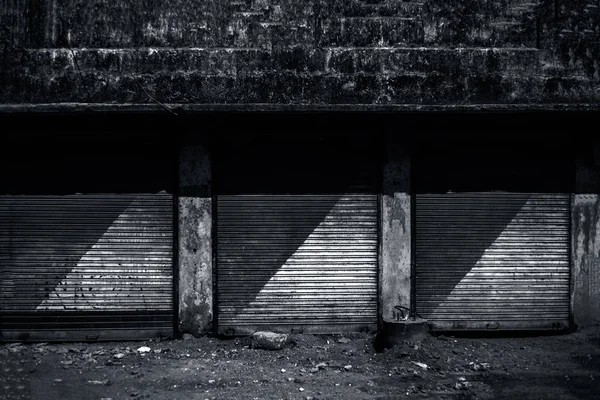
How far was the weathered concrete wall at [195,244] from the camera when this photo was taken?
33.4 ft

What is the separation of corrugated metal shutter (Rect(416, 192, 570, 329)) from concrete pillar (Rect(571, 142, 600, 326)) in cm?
49

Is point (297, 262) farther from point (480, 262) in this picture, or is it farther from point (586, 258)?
point (586, 258)

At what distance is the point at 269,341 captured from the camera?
31.9ft

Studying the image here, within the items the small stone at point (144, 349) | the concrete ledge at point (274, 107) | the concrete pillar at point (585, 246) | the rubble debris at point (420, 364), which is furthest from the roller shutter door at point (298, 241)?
the concrete pillar at point (585, 246)

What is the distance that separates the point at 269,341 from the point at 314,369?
1094mm

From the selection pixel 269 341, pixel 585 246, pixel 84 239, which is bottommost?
pixel 269 341

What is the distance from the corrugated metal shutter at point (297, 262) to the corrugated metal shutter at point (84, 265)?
1.02 meters

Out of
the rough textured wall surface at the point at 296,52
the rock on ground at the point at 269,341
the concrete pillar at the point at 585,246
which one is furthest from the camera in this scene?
the concrete pillar at the point at 585,246

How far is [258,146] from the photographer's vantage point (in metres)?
10.3

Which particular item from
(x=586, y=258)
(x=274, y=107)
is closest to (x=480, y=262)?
(x=586, y=258)

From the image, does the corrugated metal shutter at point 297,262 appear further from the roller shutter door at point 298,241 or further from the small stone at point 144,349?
the small stone at point 144,349

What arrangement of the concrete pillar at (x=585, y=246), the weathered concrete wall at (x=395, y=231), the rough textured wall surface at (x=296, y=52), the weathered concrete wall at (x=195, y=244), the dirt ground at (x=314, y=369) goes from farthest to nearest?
the concrete pillar at (x=585, y=246) < the weathered concrete wall at (x=395, y=231) < the weathered concrete wall at (x=195, y=244) < the rough textured wall surface at (x=296, y=52) < the dirt ground at (x=314, y=369)

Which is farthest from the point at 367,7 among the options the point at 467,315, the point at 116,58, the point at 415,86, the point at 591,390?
the point at 591,390

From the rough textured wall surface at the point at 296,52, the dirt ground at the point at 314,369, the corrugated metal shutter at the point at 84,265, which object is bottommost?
the dirt ground at the point at 314,369
